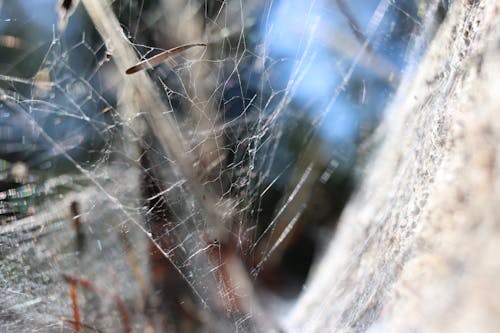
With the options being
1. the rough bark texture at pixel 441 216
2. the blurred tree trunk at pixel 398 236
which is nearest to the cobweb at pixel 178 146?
the blurred tree trunk at pixel 398 236

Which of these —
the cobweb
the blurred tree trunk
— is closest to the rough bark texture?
the blurred tree trunk

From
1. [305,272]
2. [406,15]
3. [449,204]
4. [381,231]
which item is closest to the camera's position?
[449,204]

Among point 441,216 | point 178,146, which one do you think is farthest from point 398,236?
point 178,146

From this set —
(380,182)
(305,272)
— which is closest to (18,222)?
(305,272)

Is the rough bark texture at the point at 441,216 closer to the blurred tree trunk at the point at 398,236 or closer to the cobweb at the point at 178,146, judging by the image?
the blurred tree trunk at the point at 398,236

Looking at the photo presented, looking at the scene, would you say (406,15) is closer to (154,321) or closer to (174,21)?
(174,21)

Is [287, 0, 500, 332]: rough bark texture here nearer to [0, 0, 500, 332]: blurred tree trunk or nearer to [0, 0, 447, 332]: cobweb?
[0, 0, 500, 332]: blurred tree trunk
